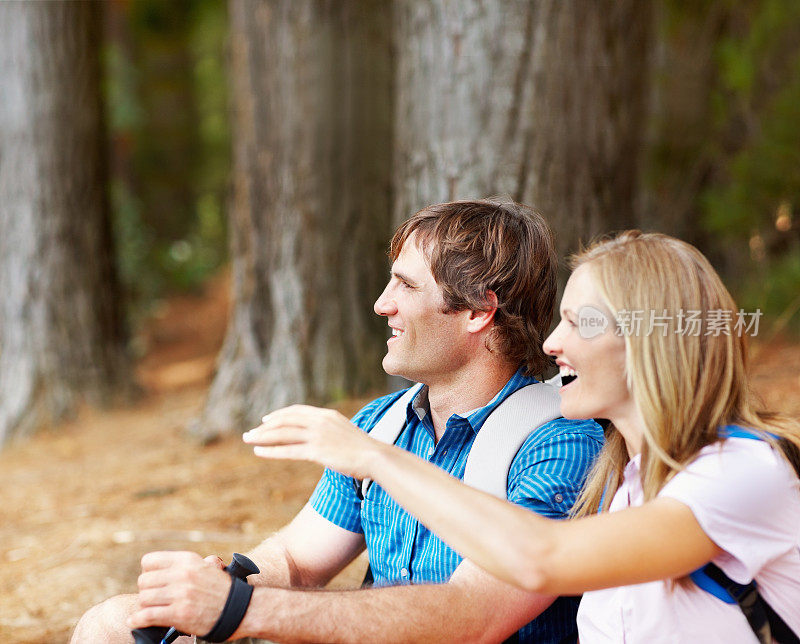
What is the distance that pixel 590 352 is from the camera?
1.76 m

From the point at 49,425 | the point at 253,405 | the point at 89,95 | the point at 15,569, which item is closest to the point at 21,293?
the point at 49,425

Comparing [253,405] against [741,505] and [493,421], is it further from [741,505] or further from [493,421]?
[741,505]

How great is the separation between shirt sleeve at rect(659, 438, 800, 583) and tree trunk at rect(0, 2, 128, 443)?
594 cm

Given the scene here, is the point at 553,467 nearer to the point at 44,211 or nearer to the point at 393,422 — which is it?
the point at 393,422

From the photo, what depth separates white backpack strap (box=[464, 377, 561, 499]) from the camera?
2.08 metres

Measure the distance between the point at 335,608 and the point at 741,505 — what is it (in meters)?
0.88

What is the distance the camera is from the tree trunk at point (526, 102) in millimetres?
3365

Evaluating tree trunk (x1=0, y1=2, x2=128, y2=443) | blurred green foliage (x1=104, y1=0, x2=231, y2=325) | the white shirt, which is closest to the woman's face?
the white shirt

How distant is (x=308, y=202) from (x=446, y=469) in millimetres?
3335

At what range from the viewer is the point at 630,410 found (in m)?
1.79

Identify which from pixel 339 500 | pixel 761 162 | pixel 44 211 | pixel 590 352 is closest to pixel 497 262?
pixel 590 352

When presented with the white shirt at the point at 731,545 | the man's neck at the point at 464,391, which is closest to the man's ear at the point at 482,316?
the man's neck at the point at 464,391

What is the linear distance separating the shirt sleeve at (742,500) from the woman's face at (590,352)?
0.21 meters

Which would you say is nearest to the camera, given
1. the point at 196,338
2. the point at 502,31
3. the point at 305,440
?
the point at 305,440
